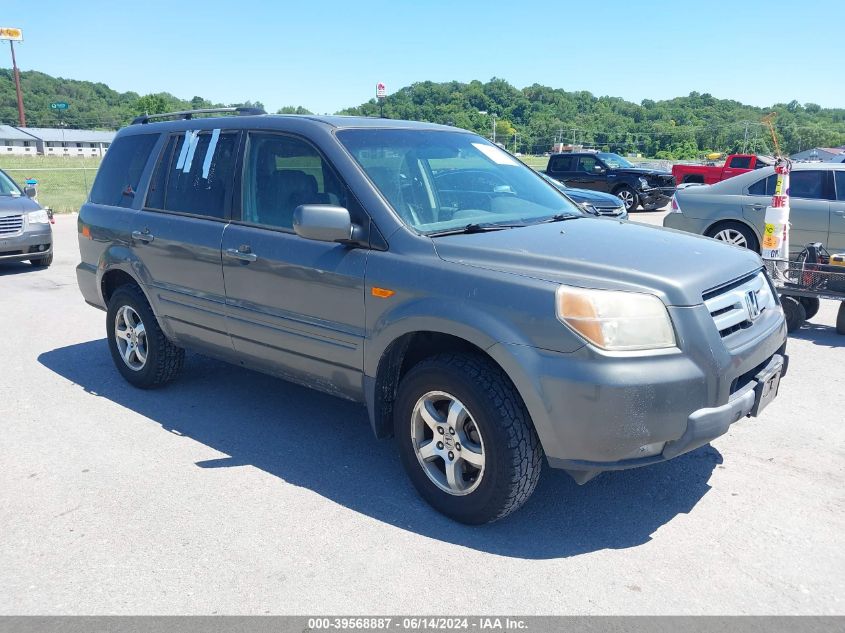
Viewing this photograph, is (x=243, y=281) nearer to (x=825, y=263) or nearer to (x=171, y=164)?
(x=171, y=164)

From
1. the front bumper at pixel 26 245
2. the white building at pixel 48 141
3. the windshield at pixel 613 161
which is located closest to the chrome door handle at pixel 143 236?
the front bumper at pixel 26 245

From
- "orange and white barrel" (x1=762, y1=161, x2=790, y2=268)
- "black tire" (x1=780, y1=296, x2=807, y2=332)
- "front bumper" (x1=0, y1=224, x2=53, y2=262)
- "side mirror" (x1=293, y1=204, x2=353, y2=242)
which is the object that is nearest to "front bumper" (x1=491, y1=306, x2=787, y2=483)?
"side mirror" (x1=293, y1=204, x2=353, y2=242)

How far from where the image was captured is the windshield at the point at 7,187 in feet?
37.7

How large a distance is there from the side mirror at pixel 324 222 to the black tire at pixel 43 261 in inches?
367

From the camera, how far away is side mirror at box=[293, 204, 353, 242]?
3.64 m

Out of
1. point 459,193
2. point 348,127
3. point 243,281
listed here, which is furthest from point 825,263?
point 243,281

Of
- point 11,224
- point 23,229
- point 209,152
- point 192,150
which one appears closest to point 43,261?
point 23,229

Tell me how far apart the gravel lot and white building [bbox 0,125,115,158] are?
10049 centimetres

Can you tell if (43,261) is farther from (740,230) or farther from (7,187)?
(740,230)

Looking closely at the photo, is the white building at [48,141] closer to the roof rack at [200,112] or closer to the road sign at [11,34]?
the road sign at [11,34]

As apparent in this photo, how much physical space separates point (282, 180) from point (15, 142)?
113825 millimetres

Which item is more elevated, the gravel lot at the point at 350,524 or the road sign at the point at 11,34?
the road sign at the point at 11,34

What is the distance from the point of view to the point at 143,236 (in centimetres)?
511

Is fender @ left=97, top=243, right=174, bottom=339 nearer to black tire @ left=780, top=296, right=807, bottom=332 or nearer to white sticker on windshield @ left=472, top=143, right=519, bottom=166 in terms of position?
white sticker on windshield @ left=472, top=143, right=519, bottom=166
